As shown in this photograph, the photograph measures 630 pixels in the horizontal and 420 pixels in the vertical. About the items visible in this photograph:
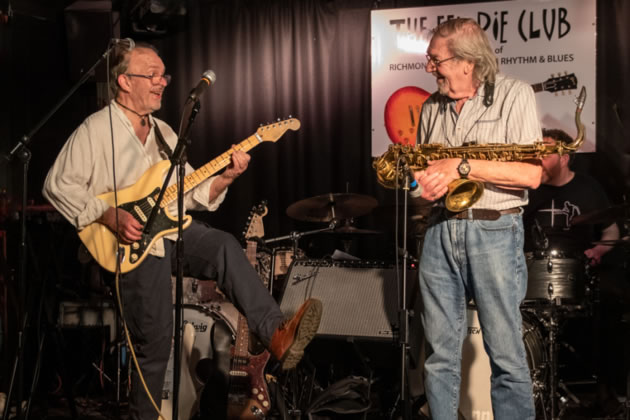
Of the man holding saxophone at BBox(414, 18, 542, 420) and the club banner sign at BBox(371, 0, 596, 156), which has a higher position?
the club banner sign at BBox(371, 0, 596, 156)

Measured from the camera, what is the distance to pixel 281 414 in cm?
445

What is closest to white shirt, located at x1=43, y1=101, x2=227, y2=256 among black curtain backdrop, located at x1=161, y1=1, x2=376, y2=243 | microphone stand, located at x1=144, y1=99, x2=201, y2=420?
microphone stand, located at x1=144, y1=99, x2=201, y2=420

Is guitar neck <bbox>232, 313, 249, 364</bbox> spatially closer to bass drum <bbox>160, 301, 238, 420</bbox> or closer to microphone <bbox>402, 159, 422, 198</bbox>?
bass drum <bbox>160, 301, 238, 420</bbox>

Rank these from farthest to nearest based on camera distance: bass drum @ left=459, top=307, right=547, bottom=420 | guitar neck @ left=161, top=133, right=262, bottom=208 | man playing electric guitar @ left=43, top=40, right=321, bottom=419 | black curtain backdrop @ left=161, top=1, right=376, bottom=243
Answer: black curtain backdrop @ left=161, top=1, right=376, bottom=243 < bass drum @ left=459, top=307, right=547, bottom=420 < guitar neck @ left=161, top=133, right=262, bottom=208 < man playing electric guitar @ left=43, top=40, right=321, bottom=419

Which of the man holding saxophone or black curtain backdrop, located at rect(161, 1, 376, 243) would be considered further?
black curtain backdrop, located at rect(161, 1, 376, 243)

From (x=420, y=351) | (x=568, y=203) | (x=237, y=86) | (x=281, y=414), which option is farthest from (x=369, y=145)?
(x=281, y=414)

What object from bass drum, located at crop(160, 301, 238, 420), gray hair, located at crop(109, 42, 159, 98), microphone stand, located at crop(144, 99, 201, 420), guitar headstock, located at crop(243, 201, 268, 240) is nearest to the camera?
microphone stand, located at crop(144, 99, 201, 420)

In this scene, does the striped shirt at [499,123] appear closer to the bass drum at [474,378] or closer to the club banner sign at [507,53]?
the bass drum at [474,378]

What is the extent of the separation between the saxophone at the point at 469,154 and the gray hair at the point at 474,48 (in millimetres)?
350

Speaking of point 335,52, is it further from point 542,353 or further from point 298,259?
point 542,353

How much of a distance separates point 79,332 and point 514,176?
13.4 feet

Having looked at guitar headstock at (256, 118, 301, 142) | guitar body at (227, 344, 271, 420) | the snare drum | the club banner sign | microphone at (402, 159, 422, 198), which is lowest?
guitar body at (227, 344, 271, 420)

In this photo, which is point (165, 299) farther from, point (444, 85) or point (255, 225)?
point (444, 85)

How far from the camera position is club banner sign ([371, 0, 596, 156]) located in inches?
227
